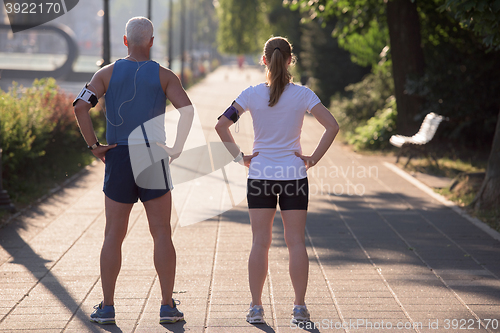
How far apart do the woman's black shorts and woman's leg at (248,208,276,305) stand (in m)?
0.06

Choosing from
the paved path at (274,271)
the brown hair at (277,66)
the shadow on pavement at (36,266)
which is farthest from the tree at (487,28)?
the shadow on pavement at (36,266)

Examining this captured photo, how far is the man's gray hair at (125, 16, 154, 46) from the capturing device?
367 centimetres

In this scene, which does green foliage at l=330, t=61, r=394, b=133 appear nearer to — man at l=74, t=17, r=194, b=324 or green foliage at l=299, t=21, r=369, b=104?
green foliage at l=299, t=21, r=369, b=104

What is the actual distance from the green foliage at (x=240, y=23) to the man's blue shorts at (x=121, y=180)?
25488 mm

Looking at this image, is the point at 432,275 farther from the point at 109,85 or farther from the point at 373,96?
the point at 373,96

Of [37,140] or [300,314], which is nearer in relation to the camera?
[300,314]

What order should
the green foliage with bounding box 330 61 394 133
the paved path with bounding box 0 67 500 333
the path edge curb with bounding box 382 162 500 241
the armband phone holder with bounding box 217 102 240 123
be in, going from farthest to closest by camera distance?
A: the green foliage with bounding box 330 61 394 133, the path edge curb with bounding box 382 162 500 241, the paved path with bounding box 0 67 500 333, the armband phone holder with bounding box 217 102 240 123

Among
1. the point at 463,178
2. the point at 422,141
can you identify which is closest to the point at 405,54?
the point at 422,141

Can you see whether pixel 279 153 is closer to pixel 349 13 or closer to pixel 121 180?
pixel 121 180

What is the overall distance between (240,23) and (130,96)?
2560 centimetres

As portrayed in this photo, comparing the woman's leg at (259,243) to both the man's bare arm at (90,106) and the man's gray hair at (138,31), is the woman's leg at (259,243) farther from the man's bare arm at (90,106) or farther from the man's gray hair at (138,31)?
the man's gray hair at (138,31)

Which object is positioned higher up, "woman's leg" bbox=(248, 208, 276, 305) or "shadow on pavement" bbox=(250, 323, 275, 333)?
"woman's leg" bbox=(248, 208, 276, 305)

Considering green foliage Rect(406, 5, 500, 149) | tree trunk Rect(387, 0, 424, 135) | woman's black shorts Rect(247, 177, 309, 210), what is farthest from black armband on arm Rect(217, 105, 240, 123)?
tree trunk Rect(387, 0, 424, 135)

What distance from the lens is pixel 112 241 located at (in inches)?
151
